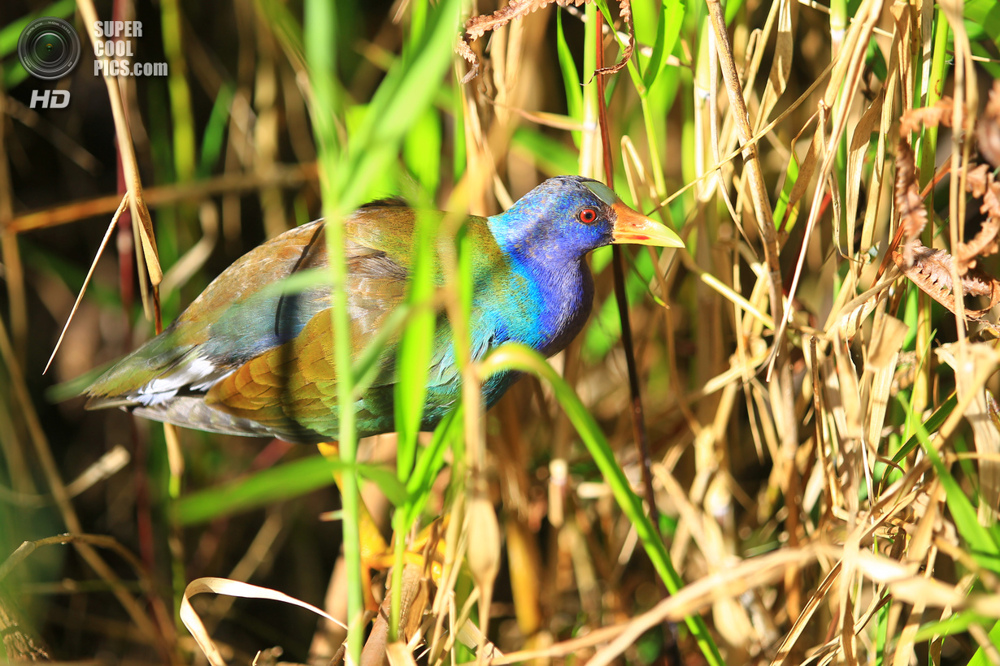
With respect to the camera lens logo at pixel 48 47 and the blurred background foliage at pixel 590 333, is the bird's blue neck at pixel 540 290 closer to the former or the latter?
the blurred background foliage at pixel 590 333

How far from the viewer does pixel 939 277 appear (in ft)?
4.17

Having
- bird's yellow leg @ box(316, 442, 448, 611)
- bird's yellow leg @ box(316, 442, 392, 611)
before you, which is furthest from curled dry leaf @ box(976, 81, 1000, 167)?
bird's yellow leg @ box(316, 442, 392, 611)

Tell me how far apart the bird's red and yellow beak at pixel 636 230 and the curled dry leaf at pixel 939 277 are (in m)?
0.46

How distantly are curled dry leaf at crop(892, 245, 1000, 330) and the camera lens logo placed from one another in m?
2.34

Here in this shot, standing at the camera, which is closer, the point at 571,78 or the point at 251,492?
the point at 251,492

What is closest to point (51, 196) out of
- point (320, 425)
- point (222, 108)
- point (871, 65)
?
point (222, 108)

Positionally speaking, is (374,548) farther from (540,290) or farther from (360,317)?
(540,290)

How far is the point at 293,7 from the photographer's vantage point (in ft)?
8.37

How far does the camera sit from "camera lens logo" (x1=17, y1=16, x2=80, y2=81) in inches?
85.8

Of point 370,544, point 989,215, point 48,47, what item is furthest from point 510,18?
point 48,47

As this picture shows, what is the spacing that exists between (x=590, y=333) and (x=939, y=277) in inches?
45.6

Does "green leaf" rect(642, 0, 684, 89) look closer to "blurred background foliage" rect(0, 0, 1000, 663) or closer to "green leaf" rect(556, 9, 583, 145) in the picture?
"blurred background foliage" rect(0, 0, 1000, 663)

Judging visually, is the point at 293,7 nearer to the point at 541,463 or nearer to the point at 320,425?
the point at 320,425

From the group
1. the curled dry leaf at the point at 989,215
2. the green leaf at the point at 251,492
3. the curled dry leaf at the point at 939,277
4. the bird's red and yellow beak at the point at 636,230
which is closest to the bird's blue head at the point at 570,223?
the bird's red and yellow beak at the point at 636,230
